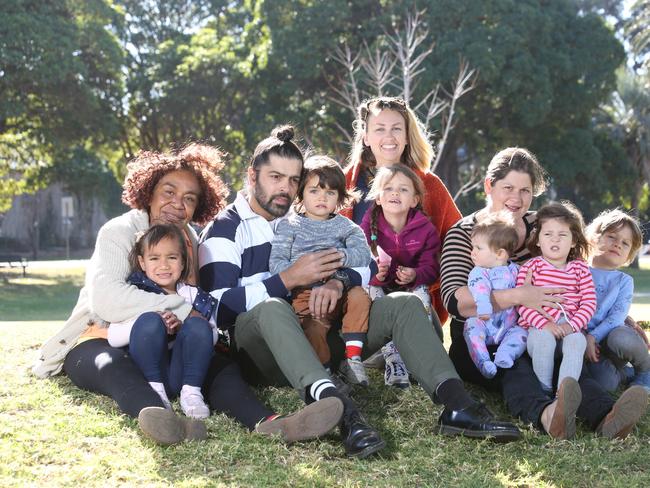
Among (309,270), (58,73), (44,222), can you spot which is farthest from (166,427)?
(44,222)

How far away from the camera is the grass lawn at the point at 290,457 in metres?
3.19

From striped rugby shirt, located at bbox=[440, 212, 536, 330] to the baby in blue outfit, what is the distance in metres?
0.15

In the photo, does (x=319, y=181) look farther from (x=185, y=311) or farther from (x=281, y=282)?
(x=185, y=311)

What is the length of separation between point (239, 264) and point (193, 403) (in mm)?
867

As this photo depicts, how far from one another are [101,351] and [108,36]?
18.9 meters

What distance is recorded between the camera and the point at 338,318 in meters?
4.39

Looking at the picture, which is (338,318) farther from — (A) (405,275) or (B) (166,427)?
(B) (166,427)

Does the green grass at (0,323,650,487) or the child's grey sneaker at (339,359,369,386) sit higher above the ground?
the child's grey sneaker at (339,359,369,386)

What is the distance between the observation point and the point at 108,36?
70.2 ft

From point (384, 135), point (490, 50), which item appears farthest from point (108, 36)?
point (384, 135)

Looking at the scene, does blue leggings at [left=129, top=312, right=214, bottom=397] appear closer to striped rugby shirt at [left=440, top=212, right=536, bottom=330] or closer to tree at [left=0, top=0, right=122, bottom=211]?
striped rugby shirt at [left=440, top=212, right=536, bottom=330]

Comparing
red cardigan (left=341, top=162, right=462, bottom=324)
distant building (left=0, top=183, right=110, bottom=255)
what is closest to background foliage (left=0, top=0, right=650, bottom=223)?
red cardigan (left=341, top=162, right=462, bottom=324)

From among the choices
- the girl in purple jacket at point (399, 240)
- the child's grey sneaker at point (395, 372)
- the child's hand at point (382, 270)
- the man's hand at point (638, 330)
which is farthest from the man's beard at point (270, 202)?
the man's hand at point (638, 330)

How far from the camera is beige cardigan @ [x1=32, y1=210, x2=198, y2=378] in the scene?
14.0 ft
